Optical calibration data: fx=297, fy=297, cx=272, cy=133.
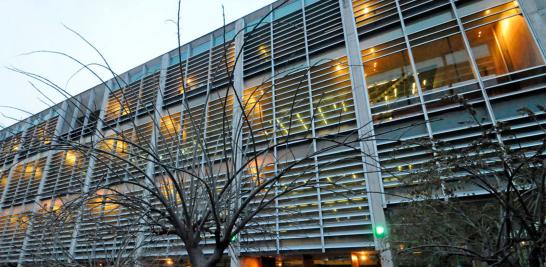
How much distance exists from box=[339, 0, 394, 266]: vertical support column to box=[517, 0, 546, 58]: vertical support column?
525 centimetres

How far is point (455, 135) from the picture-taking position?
9289mm

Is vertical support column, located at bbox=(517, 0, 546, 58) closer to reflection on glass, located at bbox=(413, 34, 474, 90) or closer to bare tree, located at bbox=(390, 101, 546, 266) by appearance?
reflection on glass, located at bbox=(413, 34, 474, 90)

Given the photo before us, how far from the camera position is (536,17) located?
948cm

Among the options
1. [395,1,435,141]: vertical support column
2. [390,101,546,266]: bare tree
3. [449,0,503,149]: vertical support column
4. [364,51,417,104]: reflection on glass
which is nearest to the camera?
[390,101,546,266]: bare tree

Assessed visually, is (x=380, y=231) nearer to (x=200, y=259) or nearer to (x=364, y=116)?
(x=364, y=116)

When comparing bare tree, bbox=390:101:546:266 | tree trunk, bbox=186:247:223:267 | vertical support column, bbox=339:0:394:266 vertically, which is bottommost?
tree trunk, bbox=186:247:223:267

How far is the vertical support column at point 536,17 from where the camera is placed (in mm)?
9117

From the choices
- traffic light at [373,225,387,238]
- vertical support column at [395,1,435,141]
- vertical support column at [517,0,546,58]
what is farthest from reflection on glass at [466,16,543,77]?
traffic light at [373,225,387,238]

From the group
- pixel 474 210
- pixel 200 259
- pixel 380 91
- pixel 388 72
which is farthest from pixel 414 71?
pixel 200 259

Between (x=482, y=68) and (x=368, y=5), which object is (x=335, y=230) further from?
(x=368, y=5)

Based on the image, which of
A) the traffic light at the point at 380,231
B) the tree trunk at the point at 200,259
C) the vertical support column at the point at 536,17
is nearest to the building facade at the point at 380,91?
the vertical support column at the point at 536,17

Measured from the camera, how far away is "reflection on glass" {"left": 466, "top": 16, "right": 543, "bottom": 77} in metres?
9.53

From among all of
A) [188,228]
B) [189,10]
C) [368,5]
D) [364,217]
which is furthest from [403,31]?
[188,228]

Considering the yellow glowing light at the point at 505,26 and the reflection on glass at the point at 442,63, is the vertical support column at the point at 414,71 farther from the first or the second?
the yellow glowing light at the point at 505,26
